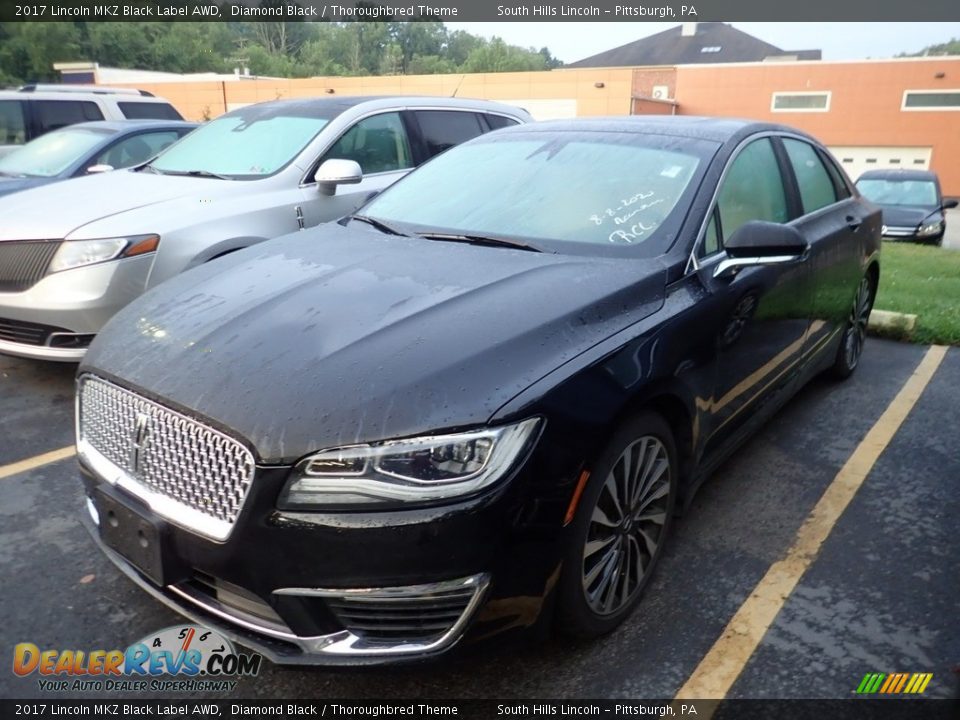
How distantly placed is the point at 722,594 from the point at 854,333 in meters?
2.86

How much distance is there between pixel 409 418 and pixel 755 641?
1462mm

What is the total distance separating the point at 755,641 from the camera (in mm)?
2463

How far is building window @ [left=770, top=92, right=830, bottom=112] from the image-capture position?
1265 inches

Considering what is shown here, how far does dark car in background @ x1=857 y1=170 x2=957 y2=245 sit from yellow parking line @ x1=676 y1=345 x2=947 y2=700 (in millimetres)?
10144

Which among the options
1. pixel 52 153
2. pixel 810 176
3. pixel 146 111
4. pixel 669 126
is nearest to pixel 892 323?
pixel 810 176

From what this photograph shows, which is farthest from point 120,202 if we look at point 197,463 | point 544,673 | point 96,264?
point 544,673

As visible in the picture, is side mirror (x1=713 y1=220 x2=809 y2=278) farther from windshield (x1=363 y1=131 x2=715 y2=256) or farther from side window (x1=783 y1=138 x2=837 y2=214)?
side window (x1=783 y1=138 x2=837 y2=214)

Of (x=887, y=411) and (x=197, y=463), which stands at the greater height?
(x=197, y=463)

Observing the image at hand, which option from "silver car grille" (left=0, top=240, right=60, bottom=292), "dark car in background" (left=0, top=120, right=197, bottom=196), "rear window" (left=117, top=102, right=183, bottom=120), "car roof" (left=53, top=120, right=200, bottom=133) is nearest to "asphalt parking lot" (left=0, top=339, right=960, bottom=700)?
"silver car grille" (left=0, top=240, right=60, bottom=292)

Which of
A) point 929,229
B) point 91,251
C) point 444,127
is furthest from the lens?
point 929,229

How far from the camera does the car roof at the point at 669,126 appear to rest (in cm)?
333

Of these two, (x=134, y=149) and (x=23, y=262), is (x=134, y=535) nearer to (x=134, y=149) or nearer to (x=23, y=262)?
Result: (x=23, y=262)

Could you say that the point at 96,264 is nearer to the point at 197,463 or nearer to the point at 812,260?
the point at 197,463

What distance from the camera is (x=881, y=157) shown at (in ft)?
105
